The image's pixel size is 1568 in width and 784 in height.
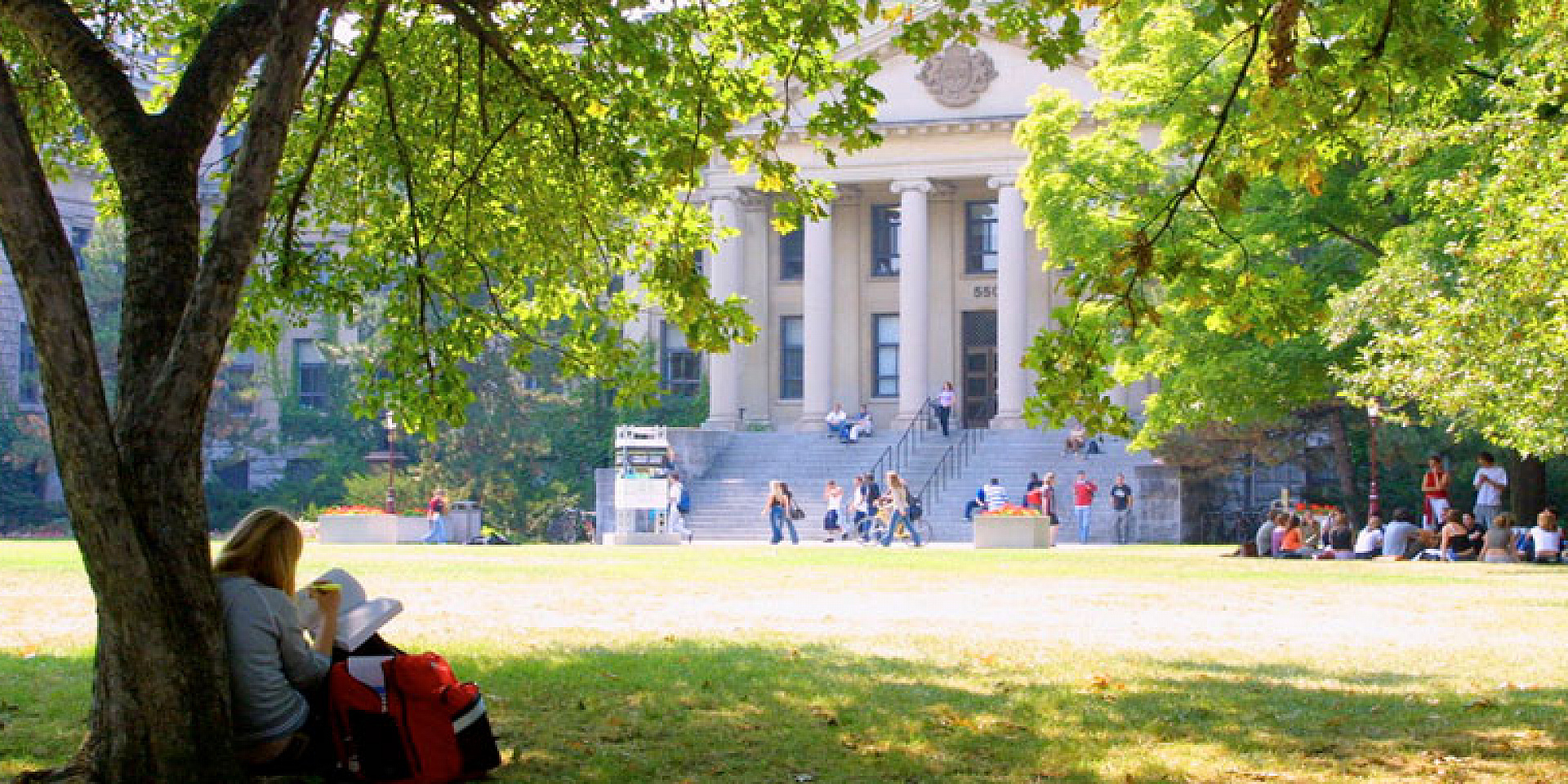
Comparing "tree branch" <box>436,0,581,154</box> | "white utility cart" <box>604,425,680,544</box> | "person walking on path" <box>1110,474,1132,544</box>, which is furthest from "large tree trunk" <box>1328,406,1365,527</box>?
"tree branch" <box>436,0,581,154</box>

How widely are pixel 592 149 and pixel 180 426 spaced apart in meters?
6.59

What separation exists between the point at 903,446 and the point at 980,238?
1030cm

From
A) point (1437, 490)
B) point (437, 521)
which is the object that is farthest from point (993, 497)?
point (437, 521)

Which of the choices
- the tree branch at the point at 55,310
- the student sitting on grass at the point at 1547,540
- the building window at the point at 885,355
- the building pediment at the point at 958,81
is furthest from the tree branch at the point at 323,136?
the building window at the point at 885,355

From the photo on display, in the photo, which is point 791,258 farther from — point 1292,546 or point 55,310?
point 55,310

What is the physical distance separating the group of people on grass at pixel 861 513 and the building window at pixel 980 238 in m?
15.5

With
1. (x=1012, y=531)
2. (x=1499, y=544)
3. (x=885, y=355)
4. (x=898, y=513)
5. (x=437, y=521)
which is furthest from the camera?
(x=885, y=355)

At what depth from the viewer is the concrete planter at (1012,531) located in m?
35.9

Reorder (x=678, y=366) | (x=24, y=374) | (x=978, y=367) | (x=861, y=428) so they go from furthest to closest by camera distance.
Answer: (x=24, y=374)
(x=678, y=366)
(x=978, y=367)
(x=861, y=428)

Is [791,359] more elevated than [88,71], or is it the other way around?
[791,359]

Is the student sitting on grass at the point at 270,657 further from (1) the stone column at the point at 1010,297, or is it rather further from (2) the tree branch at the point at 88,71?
(1) the stone column at the point at 1010,297

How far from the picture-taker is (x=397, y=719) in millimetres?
7074

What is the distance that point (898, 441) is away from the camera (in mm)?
53188

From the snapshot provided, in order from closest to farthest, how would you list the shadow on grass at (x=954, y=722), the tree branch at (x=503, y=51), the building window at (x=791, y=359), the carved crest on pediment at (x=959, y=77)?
the shadow on grass at (x=954, y=722) < the tree branch at (x=503, y=51) < the carved crest on pediment at (x=959, y=77) < the building window at (x=791, y=359)
